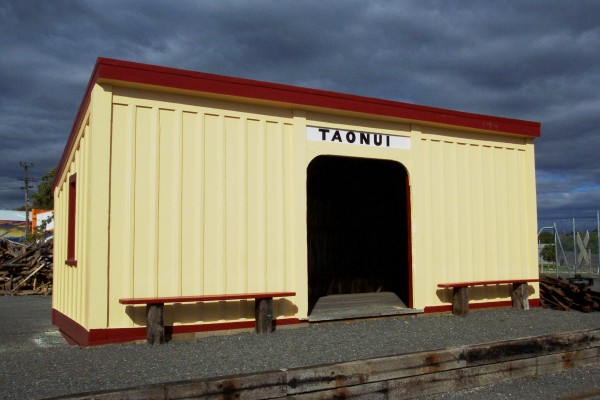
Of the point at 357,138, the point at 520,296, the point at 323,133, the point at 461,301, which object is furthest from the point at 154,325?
the point at 520,296

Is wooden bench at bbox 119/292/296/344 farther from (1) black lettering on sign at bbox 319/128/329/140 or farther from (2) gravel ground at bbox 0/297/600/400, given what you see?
(1) black lettering on sign at bbox 319/128/329/140

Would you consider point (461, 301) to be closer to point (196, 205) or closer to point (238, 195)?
point (238, 195)

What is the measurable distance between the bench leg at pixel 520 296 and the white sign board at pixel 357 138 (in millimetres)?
Result: 3831

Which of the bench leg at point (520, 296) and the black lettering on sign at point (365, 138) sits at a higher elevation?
the black lettering on sign at point (365, 138)

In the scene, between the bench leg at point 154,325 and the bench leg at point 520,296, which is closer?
the bench leg at point 154,325

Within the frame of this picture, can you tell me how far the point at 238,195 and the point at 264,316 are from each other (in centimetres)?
193

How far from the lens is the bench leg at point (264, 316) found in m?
8.77

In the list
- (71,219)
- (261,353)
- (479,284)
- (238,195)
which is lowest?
(261,353)

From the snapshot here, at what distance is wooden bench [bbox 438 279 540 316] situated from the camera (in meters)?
10.6

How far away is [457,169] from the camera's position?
1120 centimetres

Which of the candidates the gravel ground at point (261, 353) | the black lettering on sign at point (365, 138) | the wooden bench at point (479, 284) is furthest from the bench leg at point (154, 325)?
the wooden bench at point (479, 284)

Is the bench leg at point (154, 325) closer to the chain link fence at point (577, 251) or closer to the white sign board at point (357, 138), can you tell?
the white sign board at point (357, 138)

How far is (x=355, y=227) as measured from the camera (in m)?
14.5

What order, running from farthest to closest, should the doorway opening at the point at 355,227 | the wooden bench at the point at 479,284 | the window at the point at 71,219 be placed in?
the doorway opening at the point at 355,227
the wooden bench at the point at 479,284
the window at the point at 71,219
